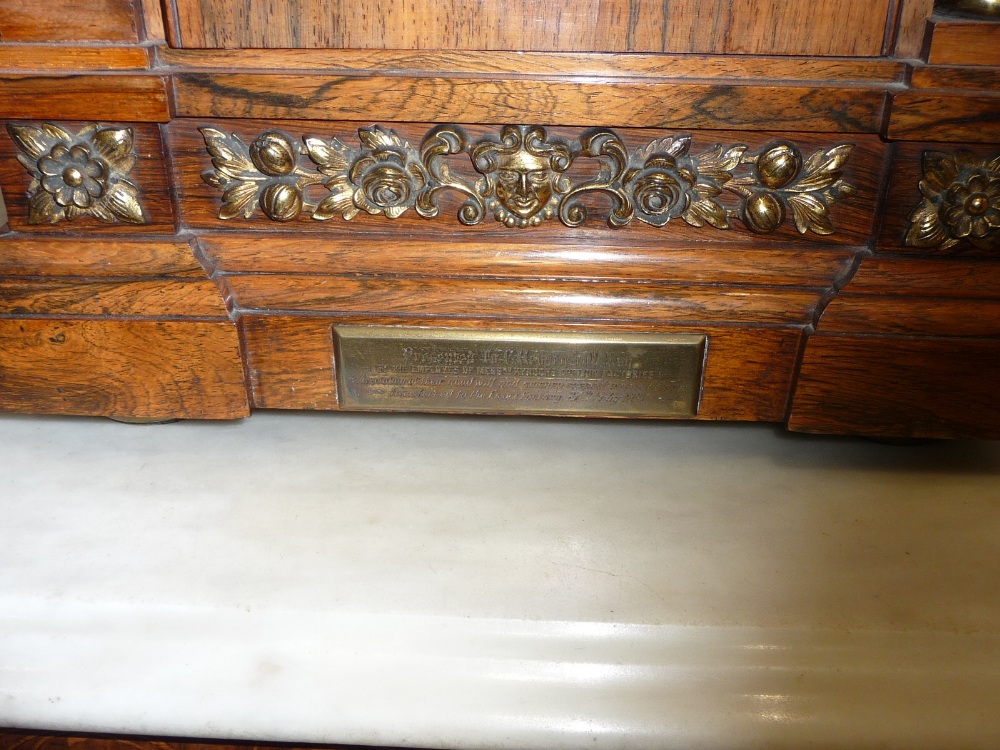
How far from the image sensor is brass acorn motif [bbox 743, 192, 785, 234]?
0.80 m

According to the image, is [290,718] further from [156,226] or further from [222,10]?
[222,10]

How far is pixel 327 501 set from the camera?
2.81 feet

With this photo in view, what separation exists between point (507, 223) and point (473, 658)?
1.18ft

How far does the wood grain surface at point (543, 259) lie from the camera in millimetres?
815

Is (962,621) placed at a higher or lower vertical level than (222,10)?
lower

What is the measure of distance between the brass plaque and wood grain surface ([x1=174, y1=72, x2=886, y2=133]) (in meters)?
0.19

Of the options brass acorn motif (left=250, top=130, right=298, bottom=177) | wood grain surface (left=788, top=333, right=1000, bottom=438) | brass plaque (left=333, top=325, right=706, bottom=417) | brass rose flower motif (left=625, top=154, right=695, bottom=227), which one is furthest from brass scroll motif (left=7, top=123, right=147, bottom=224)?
wood grain surface (left=788, top=333, right=1000, bottom=438)

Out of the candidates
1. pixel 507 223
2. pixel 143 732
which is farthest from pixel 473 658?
pixel 507 223

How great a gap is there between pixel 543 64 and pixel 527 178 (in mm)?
94

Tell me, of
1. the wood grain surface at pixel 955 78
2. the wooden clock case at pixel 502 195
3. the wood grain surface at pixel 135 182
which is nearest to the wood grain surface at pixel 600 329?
the wooden clock case at pixel 502 195

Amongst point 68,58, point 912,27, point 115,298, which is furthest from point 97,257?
point 912,27

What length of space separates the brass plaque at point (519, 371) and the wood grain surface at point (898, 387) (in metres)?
0.10

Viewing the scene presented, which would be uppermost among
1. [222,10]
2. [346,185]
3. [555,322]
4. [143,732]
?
[222,10]

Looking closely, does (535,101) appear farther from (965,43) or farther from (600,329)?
(965,43)
